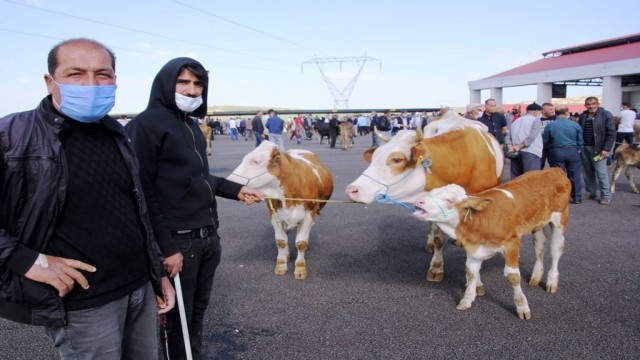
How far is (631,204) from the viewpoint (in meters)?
8.84

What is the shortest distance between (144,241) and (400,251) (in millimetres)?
4631

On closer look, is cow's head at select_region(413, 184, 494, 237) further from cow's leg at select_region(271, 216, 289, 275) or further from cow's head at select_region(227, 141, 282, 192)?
cow's leg at select_region(271, 216, 289, 275)

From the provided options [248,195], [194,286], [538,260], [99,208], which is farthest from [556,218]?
[99,208]

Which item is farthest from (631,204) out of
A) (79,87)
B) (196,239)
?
(79,87)

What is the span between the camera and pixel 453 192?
398 centimetres

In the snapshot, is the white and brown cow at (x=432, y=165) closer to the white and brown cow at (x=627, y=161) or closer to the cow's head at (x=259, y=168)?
the cow's head at (x=259, y=168)

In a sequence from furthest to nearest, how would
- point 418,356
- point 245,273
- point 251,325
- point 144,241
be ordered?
point 245,273 → point 251,325 → point 418,356 → point 144,241

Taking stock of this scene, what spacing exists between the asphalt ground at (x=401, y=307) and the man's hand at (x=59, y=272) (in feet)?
6.81

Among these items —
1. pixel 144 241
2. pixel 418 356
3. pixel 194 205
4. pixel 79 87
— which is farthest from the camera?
pixel 418 356

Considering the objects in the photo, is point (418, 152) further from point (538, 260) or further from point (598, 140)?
point (598, 140)

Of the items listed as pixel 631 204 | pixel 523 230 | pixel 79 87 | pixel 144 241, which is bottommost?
pixel 631 204

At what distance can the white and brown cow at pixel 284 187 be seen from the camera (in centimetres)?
502

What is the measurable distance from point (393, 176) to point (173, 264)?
249cm

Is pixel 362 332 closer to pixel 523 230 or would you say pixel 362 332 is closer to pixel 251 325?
pixel 251 325
